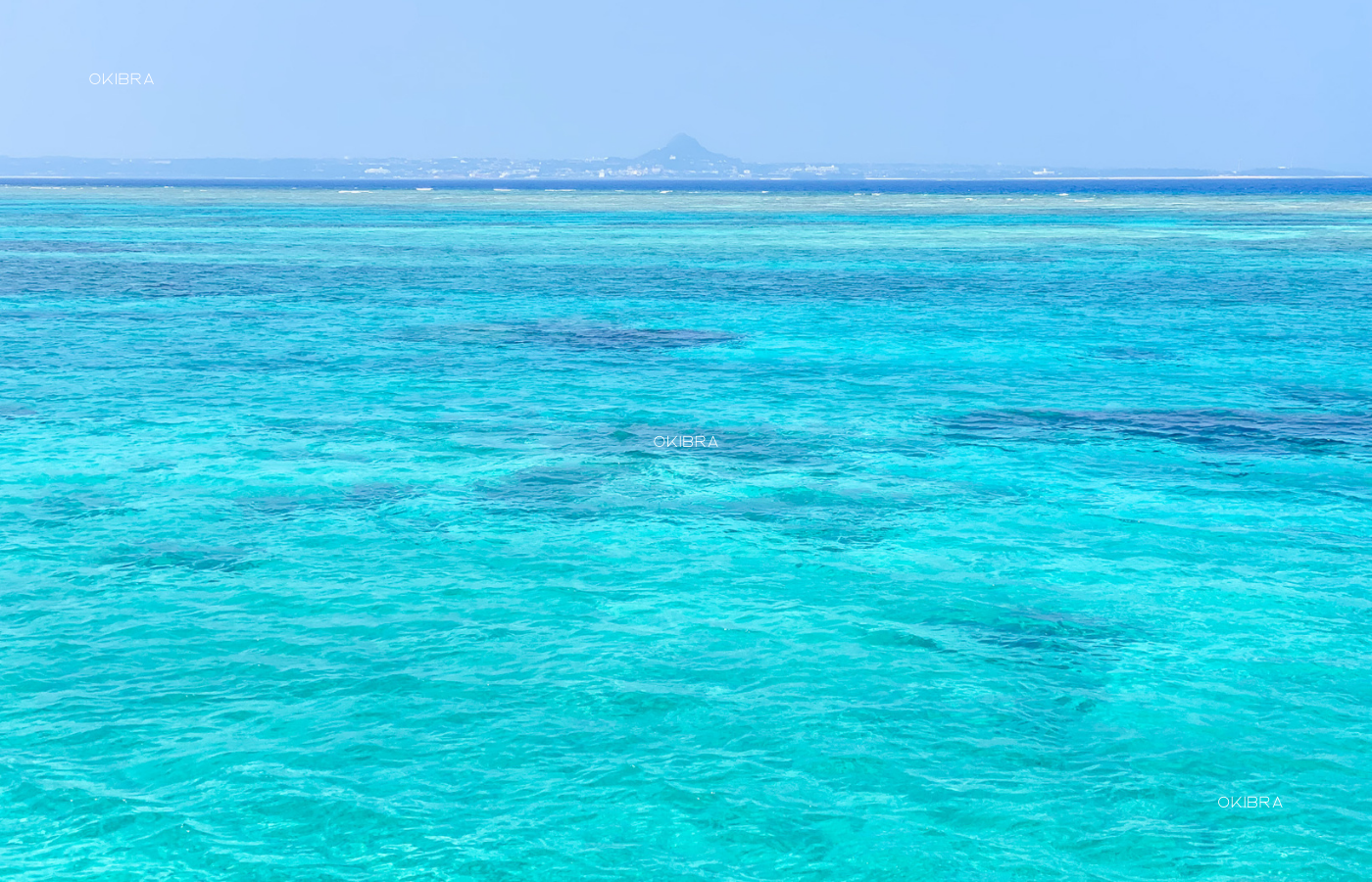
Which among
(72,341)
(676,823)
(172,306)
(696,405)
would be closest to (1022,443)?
(696,405)

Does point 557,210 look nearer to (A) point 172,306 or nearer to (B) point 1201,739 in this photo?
(A) point 172,306

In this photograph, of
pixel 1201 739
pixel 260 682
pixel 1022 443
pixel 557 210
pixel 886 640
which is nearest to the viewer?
pixel 1201 739

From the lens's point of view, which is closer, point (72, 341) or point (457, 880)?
point (457, 880)

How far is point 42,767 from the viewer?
36.8 ft

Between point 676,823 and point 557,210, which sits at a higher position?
point 557,210

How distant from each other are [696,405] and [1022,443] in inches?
298

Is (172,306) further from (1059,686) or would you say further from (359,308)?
(1059,686)

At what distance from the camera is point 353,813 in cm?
1055

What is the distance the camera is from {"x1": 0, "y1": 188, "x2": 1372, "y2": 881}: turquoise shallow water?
34.4 feet

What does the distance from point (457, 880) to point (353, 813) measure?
1424 mm

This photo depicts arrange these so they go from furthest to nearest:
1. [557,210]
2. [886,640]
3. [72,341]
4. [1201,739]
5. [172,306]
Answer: [557,210] → [172,306] → [72,341] → [886,640] → [1201,739]

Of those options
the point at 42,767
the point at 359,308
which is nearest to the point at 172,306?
the point at 359,308

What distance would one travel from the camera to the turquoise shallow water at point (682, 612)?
34.4 ft

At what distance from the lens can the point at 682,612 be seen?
15.3 meters
